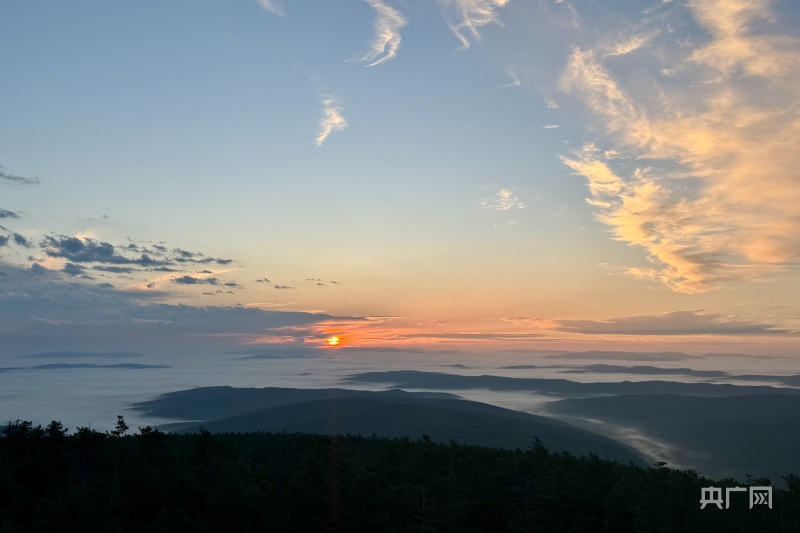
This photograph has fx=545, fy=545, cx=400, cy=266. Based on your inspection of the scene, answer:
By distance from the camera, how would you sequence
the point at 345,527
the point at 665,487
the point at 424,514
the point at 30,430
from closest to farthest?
the point at 424,514 < the point at 345,527 < the point at 665,487 < the point at 30,430

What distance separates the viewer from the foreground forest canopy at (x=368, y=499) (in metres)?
34.6

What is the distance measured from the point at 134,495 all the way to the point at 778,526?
4460 cm

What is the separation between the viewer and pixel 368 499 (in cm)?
3747

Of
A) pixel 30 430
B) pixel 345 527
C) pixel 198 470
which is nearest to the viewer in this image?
pixel 345 527

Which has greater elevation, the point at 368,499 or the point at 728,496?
the point at 728,496

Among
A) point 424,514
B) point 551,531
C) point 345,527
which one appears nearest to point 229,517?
point 345,527

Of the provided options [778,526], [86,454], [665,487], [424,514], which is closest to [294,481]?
[424,514]

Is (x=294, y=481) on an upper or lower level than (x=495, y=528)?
upper

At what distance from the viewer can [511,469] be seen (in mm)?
43781

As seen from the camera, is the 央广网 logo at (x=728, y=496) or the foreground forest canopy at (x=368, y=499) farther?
the 央广网 logo at (x=728, y=496)

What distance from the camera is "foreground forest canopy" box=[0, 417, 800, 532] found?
1361 inches

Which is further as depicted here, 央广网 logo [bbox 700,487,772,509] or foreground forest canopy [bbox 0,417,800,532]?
央广网 logo [bbox 700,487,772,509]

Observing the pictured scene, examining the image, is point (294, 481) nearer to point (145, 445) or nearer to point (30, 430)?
point (145, 445)

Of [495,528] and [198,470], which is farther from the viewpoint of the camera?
[198,470]
